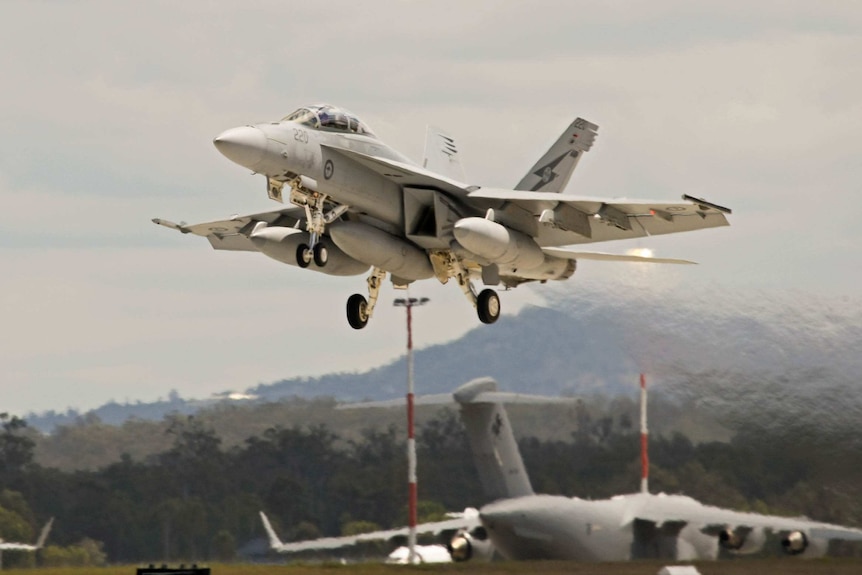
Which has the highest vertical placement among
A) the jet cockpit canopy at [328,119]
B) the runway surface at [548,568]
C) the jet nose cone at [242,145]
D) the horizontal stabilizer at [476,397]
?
the jet cockpit canopy at [328,119]

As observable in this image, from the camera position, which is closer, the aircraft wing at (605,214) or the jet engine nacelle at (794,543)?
the aircraft wing at (605,214)

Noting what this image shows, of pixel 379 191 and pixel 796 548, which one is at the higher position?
pixel 379 191

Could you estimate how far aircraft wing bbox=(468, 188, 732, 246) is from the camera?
79.4 ft

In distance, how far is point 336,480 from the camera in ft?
112

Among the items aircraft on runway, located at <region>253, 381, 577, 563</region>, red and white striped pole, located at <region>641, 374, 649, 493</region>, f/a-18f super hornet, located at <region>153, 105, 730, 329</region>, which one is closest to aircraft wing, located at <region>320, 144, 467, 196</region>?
f/a-18f super hornet, located at <region>153, 105, 730, 329</region>

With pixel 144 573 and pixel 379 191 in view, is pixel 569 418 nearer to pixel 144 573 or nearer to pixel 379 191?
pixel 379 191

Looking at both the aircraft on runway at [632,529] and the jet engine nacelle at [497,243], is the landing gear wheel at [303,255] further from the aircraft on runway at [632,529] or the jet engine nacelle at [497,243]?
the aircraft on runway at [632,529]

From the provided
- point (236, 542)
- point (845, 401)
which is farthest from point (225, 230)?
point (845, 401)

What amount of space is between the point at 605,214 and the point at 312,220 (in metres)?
4.39

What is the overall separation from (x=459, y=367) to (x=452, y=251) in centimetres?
1115

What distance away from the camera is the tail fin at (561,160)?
2800 centimetres

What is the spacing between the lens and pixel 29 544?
105 feet

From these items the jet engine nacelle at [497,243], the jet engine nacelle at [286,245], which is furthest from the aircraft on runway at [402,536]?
the jet engine nacelle at [286,245]

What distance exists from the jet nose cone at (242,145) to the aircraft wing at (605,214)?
4.03m
